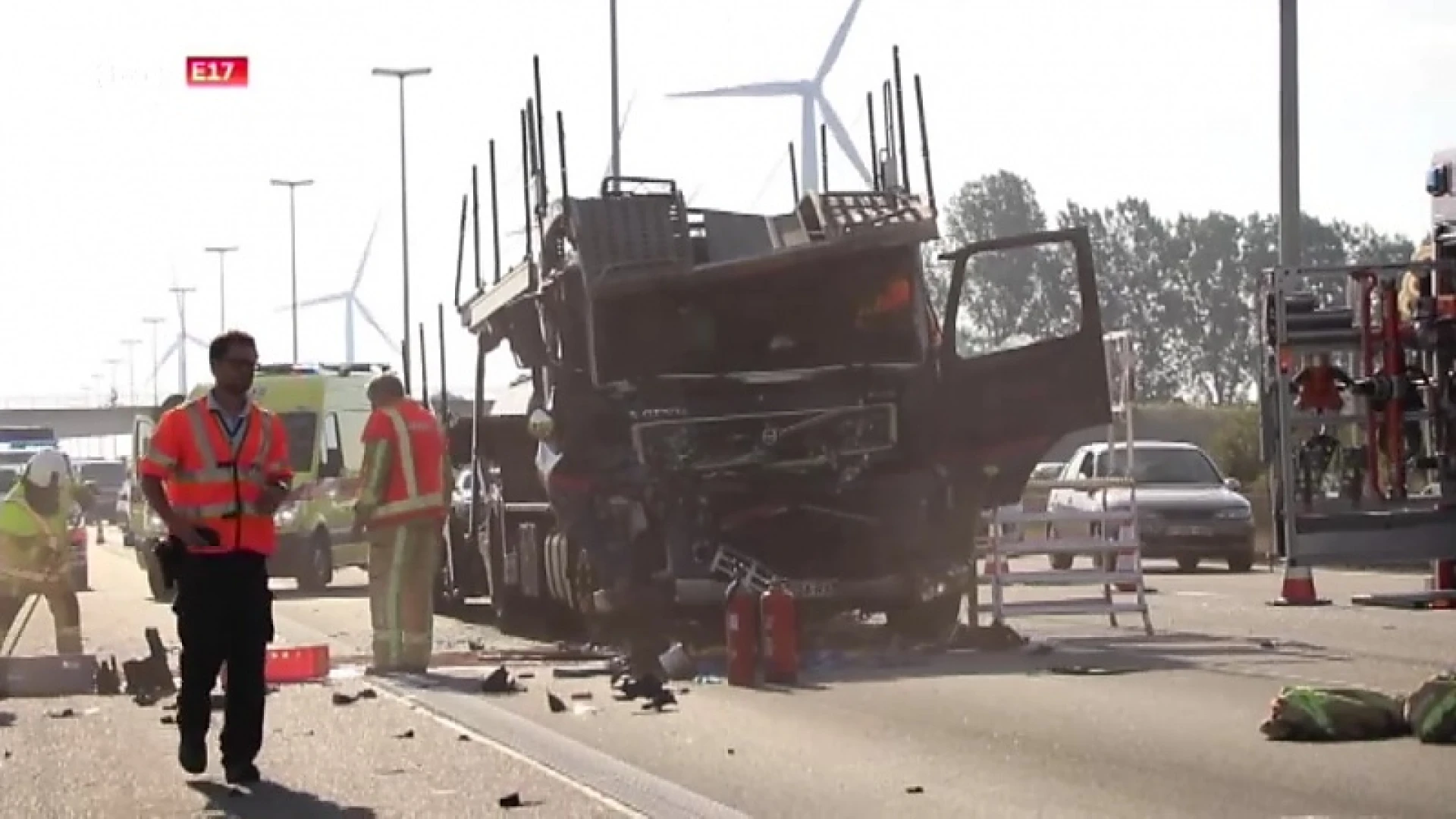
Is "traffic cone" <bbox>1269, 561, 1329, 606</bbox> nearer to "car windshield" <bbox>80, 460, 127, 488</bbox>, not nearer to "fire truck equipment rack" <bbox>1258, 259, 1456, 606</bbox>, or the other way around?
"fire truck equipment rack" <bbox>1258, 259, 1456, 606</bbox>

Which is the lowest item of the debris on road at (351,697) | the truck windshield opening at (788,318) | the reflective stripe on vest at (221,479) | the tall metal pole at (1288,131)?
the debris on road at (351,697)

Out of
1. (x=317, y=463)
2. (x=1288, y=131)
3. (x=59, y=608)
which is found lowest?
(x=59, y=608)

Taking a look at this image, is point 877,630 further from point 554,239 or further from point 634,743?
point 634,743

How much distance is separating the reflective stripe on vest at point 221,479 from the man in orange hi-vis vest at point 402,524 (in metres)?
5.74

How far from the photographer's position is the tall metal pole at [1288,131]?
28266mm

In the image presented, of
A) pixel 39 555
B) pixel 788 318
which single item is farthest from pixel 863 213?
pixel 39 555

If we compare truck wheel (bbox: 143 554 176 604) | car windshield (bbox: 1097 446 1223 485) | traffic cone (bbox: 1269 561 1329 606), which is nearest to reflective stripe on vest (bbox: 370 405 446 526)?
traffic cone (bbox: 1269 561 1329 606)

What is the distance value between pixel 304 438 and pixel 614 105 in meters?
15.1

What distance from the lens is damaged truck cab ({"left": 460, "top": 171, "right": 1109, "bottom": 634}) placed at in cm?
1823

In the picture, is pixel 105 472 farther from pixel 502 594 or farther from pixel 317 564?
pixel 502 594

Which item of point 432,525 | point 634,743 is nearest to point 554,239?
point 432,525

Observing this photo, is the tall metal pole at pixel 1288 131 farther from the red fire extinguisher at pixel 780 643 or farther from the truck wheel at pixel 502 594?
the red fire extinguisher at pixel 780 643

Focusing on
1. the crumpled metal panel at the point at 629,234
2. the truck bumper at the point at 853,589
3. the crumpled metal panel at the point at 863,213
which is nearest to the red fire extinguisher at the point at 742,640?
the truck bumper at the point at 853,589

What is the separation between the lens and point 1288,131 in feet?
95.2
